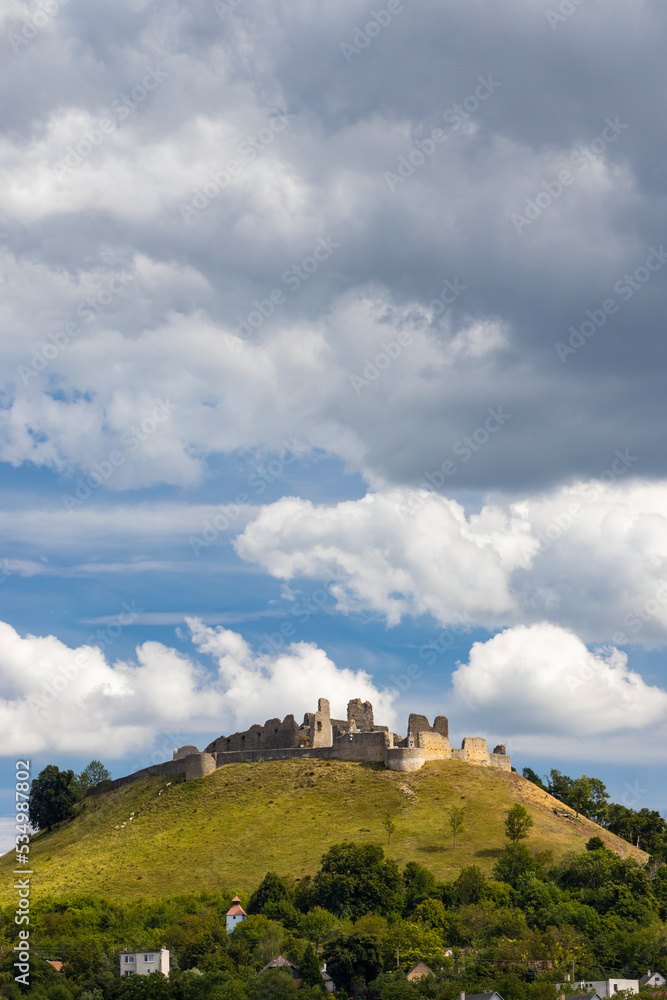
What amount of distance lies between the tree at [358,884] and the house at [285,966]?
33.5 feet

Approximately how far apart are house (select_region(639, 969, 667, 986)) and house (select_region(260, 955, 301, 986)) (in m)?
26.5

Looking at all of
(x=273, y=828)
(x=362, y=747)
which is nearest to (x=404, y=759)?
(x=362, y=747)

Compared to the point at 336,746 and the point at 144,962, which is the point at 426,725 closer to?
the point at 336,746

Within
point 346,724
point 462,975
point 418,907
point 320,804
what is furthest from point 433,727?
point 462,975

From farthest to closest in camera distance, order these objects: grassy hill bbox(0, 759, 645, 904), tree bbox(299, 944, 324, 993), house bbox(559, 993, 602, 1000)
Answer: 1. grassy hill bbox(0, 759, 645, 904)
2. tree bbox(299, 944, 324, 993)
3. house bbox(559, 993, 602, 1000)

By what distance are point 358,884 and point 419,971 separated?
12.9 metres

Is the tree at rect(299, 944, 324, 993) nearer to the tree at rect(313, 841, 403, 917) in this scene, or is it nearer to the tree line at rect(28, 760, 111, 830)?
the tree at rect(313, 841, 403, 917)

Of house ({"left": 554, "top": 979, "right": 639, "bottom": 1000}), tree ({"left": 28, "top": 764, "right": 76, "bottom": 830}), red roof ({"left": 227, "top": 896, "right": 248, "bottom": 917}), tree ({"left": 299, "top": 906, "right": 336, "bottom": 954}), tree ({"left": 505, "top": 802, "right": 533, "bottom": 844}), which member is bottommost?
house ({"left": 554, "top": 979, "right": 639, "bottom": 1000})

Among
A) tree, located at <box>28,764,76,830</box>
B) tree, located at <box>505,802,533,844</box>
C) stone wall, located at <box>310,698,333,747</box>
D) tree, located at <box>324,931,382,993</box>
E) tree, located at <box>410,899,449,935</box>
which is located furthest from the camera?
tree, located at <box>28,764,76,830</box>

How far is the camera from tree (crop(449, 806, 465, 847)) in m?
111

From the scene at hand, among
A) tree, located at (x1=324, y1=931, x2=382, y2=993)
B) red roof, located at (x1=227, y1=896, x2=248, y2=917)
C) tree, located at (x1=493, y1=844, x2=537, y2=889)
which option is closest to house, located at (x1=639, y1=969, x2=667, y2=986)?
tree, located at (x1=493, y1=844, x2=537, y2=889)

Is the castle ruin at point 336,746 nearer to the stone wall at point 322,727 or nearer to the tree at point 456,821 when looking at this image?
the stone wall at point 322,727

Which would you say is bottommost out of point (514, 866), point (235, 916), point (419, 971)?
point (419, 971)

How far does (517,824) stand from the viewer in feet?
363
